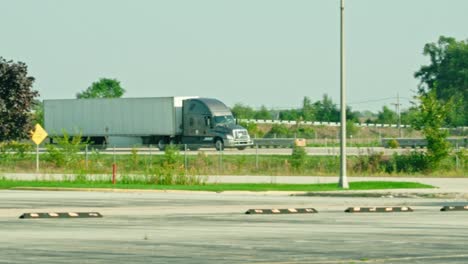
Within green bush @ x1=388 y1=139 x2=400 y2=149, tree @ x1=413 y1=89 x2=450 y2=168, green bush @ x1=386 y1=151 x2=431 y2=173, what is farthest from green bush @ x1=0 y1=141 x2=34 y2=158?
green bush @ x1=388 y1=139 x2=400 y2=149

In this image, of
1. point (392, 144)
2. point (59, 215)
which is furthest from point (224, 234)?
point (392, 144)

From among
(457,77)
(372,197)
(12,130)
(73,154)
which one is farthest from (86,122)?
(457,77)

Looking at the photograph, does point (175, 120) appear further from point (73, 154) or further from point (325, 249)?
point (325, 249)

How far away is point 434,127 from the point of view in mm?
57500

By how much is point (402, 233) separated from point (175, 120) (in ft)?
197

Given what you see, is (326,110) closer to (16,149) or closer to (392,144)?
(392,144)

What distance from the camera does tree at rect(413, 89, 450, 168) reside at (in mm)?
57125

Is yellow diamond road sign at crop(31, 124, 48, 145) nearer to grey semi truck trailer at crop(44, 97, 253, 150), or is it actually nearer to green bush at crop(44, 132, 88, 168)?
green bush at crop(44, 132, 88, 168)

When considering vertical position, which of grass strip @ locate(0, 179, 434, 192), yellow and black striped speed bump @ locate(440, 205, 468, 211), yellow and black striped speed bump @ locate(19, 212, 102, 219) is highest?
yellow and black striped speed bump @ locate(19, 212, 102, 219)

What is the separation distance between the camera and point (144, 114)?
83562mm

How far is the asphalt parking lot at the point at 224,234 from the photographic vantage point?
60.8 ft

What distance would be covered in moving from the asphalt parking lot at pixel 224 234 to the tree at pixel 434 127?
831 inches

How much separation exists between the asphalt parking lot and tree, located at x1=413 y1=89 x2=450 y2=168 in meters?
21.1

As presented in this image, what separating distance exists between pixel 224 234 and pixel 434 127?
35798 millimetres
